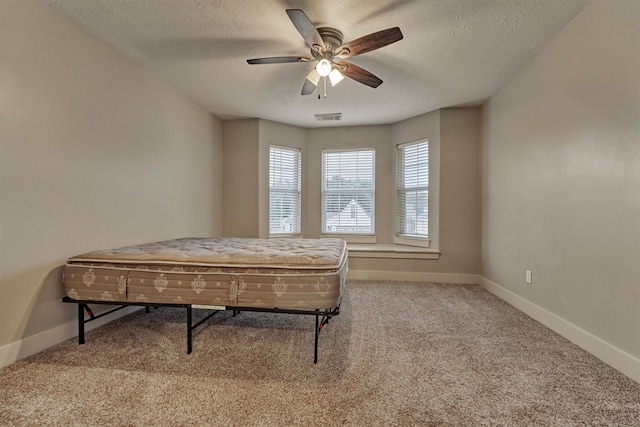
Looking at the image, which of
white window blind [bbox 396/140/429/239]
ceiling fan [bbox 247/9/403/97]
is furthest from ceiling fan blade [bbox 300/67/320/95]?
white window blind [bbox 396/140/429/239]

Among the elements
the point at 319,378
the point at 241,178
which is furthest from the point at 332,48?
the point at 241,178

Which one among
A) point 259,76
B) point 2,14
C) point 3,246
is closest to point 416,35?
point 259,76

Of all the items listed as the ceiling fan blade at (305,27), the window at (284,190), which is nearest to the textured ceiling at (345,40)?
the ceiling fan blade at (305,27)

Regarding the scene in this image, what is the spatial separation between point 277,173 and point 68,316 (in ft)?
10.4

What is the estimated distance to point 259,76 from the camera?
3.06 metres

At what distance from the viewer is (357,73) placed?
250 cm

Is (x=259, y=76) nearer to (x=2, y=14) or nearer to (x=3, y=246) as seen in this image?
(x=2, y=14)

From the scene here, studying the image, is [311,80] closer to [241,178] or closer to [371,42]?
[371,42]

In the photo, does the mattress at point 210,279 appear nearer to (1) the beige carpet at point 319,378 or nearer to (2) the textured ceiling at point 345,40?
(1) the beige carpet at point 319,378

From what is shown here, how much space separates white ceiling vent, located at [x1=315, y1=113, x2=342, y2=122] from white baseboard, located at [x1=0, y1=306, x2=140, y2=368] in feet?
11.7

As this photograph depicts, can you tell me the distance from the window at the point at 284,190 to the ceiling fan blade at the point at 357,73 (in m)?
2.35

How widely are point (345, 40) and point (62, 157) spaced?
241cm

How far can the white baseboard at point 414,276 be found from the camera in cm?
402

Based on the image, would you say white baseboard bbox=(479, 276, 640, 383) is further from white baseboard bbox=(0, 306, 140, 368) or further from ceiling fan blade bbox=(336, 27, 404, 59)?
white baseboard bbox=(0, 306, 140, 368)
